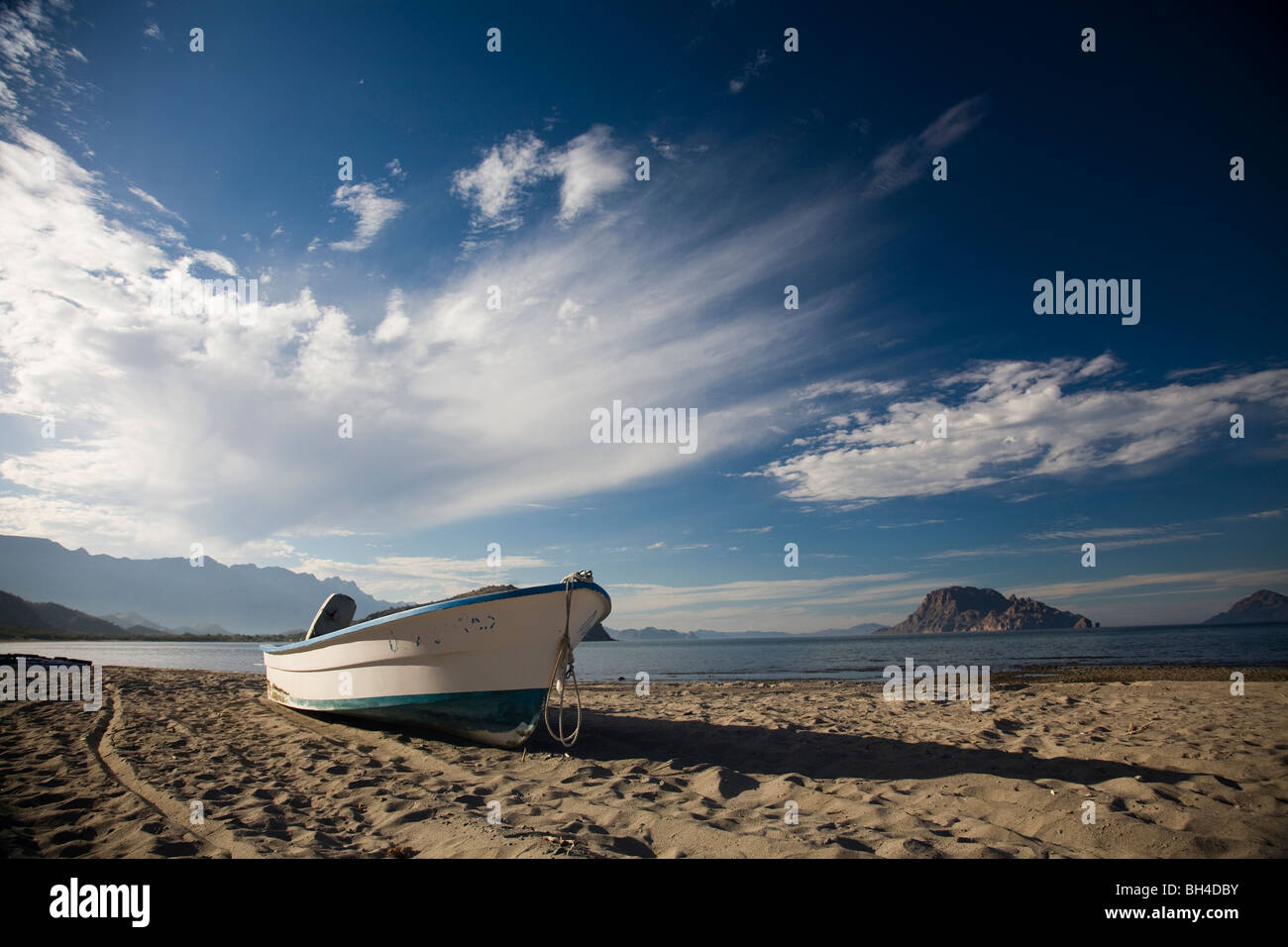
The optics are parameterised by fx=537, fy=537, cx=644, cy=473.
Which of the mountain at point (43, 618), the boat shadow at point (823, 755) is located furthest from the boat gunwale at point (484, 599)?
the mountain at point (43, 618)

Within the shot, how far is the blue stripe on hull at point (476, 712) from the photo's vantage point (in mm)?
7070

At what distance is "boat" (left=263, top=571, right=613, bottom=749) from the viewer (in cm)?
701

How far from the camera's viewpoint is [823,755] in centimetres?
700

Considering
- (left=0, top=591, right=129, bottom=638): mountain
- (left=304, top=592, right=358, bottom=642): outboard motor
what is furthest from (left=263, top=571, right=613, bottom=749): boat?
(left=0, top=591, right=129, bottom=638): mountain

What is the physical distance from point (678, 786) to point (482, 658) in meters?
3.03

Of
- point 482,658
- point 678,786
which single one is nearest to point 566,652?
point 482,658

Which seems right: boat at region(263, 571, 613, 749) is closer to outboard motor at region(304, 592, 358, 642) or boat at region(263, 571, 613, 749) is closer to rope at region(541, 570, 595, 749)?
rope at region(541, 570, 595, 749)

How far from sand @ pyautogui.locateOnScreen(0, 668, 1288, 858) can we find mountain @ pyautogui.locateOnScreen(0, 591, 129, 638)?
470ft

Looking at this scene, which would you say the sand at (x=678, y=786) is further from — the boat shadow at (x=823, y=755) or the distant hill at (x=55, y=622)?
the distant hill at (x=55, y=622)

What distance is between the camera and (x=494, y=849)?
3740mm

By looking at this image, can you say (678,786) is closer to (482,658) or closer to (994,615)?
(482,658)
